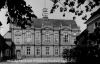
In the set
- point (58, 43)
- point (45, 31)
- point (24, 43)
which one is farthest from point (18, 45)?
point (58, 43)

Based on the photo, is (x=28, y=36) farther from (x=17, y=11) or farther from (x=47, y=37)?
(x=17, y=11)

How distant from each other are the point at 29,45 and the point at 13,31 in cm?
537

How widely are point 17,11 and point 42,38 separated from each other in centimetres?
3470

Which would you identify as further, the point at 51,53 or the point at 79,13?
the point at 51,53

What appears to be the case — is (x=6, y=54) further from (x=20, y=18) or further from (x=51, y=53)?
(x=20, y=18)

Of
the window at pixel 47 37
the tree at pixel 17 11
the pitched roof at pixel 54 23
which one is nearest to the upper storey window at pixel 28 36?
the pitched roof at pixel 54 23

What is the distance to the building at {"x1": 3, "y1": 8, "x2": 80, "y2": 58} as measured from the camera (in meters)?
40.6

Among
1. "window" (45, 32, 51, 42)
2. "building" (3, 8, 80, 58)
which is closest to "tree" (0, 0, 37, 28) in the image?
"building" (3, 8, 80, 58)

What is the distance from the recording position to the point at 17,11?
7.28 meters

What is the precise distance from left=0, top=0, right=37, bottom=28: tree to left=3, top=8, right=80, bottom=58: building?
108 feet

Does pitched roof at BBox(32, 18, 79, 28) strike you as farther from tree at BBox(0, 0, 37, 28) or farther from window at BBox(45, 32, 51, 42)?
tree at BBox(0, 0, 37, 28)

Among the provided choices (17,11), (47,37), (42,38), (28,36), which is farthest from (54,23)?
(17,11)

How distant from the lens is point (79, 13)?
355 inches

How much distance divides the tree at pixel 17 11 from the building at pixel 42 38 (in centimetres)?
3292
